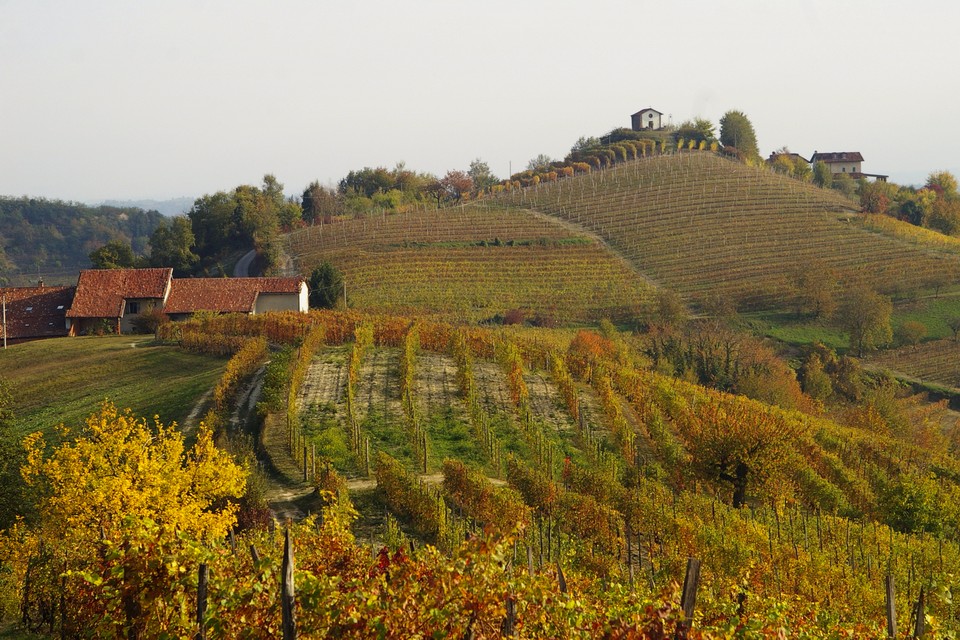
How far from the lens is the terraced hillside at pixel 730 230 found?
71.9 meters

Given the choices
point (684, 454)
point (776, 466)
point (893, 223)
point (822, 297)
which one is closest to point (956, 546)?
point (776, 466)

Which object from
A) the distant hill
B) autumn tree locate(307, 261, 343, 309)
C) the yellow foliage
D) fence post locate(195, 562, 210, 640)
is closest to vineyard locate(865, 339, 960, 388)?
autumn tree locate(307, 261, 343, 309)

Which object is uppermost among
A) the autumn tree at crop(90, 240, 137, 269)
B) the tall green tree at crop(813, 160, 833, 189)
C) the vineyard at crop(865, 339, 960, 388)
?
the tall green tree at crop(813, 160, 833, 189)

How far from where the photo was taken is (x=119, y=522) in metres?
16.3

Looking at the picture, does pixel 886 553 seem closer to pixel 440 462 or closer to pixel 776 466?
pixel 776 466

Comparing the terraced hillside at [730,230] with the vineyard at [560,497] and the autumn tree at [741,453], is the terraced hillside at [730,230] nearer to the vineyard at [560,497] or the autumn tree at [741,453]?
the vineyard at [560,497]

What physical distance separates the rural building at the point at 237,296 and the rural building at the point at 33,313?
22.2 feet

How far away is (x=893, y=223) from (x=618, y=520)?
78363mm

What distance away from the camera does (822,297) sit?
63906 mm

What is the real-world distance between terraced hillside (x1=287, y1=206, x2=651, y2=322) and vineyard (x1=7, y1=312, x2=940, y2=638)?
21.3 metres

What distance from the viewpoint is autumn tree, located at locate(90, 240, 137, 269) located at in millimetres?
70438

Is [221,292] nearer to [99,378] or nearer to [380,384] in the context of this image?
[99,378]

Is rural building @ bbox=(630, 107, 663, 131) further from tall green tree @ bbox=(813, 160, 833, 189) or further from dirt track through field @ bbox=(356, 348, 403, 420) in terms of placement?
dirt track through field @ bbox=(356, 348, 403, 420)

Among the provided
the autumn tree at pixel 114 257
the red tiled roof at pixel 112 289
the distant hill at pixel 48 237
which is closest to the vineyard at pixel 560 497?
the red tiled roof at pixel 112 289
